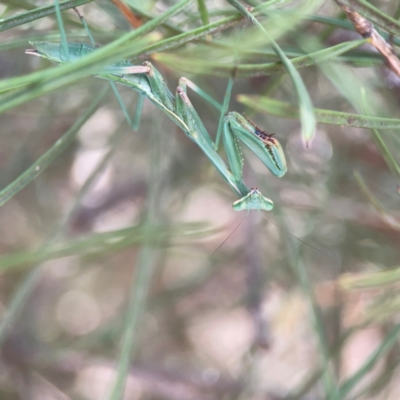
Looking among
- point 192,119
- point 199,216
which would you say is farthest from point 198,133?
point 199,216

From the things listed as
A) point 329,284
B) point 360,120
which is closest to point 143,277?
point 360,120

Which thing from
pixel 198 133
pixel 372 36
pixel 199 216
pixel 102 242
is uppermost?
pixel 372 36

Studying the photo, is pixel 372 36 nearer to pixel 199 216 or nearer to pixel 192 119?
pixel 192 119

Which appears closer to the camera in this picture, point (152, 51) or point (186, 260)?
point (152, 51)

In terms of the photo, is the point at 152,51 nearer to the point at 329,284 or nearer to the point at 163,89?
the point at 163,89

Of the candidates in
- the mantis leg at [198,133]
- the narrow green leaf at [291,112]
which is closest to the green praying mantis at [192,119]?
the mantis leg at [198,133]

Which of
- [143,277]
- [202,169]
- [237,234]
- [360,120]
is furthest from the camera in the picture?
[237,234]

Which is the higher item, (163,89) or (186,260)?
(163,89)
